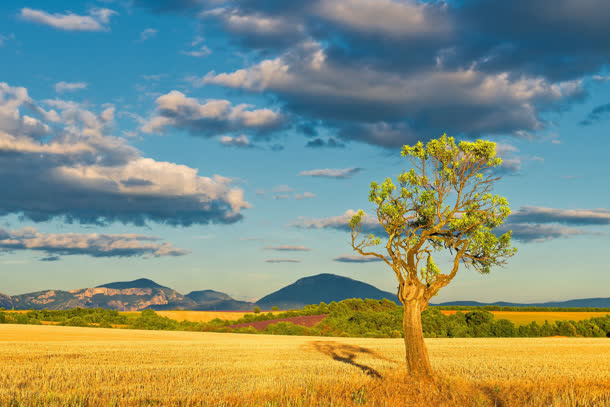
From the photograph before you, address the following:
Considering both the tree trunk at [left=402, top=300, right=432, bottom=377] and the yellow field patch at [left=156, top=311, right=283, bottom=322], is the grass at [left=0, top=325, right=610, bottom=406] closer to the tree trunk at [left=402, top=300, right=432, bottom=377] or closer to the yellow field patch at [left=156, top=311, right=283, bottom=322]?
the tree trunk at [left=402, top=300, right=432, bottom=377]

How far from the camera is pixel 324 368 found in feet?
75.9

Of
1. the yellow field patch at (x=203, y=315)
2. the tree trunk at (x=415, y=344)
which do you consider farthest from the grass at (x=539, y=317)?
the tree trunk at (x=415, y=344)

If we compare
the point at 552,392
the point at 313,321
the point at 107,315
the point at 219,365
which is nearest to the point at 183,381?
the point at 219,365

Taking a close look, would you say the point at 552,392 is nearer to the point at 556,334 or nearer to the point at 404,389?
the point at 404,389

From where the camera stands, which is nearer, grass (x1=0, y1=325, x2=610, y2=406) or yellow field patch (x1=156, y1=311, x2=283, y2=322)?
grass (x1=0, y1=325, x2=610, y2=406)

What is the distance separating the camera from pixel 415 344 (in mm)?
18625

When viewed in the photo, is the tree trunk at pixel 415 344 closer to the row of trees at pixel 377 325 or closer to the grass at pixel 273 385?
the grass at pixel 273 385

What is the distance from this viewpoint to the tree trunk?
18.3 meters

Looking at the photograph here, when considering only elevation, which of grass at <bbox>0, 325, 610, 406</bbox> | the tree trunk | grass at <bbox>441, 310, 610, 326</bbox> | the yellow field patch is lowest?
grass at <bbox>441, 310, 610, 326</bbox>

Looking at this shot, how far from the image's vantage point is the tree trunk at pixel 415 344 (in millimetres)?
18344

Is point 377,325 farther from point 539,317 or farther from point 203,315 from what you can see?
point 539,317

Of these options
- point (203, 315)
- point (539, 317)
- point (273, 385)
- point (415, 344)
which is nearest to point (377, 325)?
point (203, 315)

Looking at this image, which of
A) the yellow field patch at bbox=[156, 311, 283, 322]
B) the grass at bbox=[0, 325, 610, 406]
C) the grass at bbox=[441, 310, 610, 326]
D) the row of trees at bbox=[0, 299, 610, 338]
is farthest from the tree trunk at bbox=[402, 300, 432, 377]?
the yellow field patch at bbox=[156, 311, 283, 322]

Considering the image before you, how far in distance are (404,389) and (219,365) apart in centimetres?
1135
